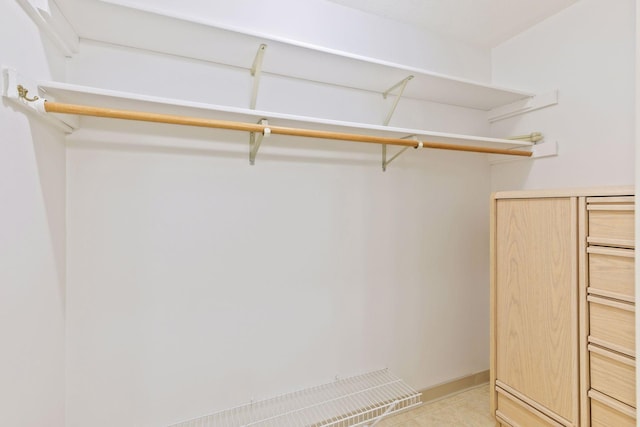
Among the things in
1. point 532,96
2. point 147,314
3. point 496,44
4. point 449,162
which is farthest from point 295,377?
point 496,44

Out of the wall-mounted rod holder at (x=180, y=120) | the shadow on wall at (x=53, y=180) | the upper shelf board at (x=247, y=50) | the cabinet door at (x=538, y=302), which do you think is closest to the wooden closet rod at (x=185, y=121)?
the wall-mounted rod holder at (x=180, y=120)

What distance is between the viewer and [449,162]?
203cm

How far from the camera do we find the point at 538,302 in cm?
142

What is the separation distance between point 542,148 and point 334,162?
4.20 ft

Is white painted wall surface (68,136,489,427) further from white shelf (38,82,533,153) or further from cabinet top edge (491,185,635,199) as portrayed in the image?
cabinet top edge (491,185,635,199)

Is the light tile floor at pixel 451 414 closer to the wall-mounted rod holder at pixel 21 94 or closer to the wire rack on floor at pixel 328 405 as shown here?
the wire rack on floor at pixel 328 405

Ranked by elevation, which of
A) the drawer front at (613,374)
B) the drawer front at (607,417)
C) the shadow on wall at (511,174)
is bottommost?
the drawer front at (607,417)

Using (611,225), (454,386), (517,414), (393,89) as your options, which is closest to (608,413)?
(517,414)

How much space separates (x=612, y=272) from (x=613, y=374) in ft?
1.26

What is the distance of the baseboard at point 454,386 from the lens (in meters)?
1.94

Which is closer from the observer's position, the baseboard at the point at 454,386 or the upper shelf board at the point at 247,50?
the upper shelf board at the point at 247,50

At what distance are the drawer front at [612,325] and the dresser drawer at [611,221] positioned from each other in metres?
0.23

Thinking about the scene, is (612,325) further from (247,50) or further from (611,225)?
(247,50)

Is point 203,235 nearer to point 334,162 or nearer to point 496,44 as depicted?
point 334,162
